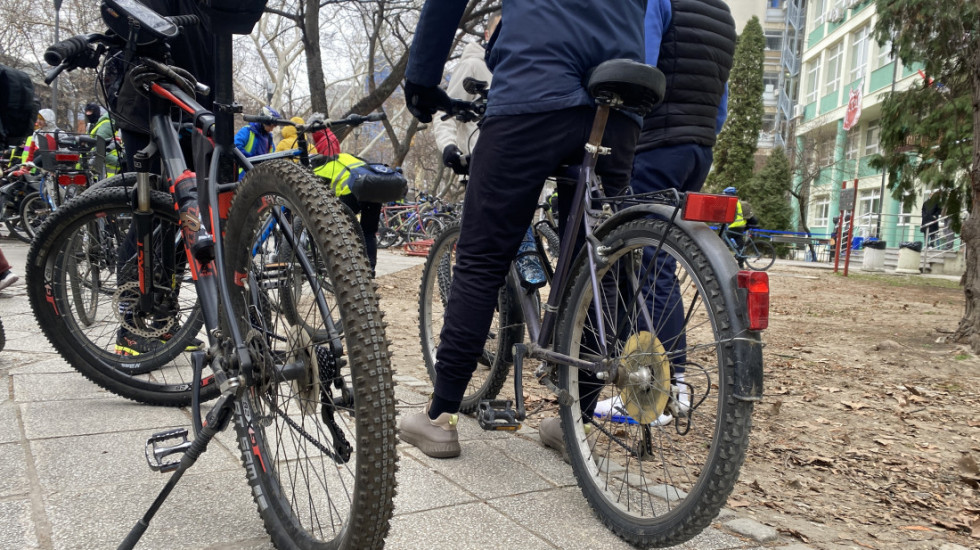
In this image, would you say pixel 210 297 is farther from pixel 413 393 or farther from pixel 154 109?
pixel 413 393

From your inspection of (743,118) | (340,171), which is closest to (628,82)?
(340,171)

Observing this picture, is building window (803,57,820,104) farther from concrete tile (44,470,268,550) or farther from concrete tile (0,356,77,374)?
concrete tile (44,470,268,550)

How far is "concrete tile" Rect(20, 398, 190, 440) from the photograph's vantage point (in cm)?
291

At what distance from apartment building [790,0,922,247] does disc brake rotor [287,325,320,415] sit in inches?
1313

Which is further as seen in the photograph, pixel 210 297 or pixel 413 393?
pixel 413 393

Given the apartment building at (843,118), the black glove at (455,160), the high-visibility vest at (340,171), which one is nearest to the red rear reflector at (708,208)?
the black glove at (455,160)

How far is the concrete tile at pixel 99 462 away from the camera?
2.43 meters

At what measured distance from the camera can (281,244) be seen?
1.98 metres

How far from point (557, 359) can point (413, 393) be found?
1.59 metres

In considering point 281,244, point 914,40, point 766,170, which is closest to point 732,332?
point 281,244

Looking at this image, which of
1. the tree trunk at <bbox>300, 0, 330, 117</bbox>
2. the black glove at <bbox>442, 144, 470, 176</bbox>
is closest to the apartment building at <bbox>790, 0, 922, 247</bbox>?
the tree trunk at <bbox>300, 0, 330, 117</bbox>

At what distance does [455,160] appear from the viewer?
3334 millimetres

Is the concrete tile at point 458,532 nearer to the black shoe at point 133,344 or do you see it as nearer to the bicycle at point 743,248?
the black shoe at point 133,344

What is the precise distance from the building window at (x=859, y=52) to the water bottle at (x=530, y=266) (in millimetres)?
39262
